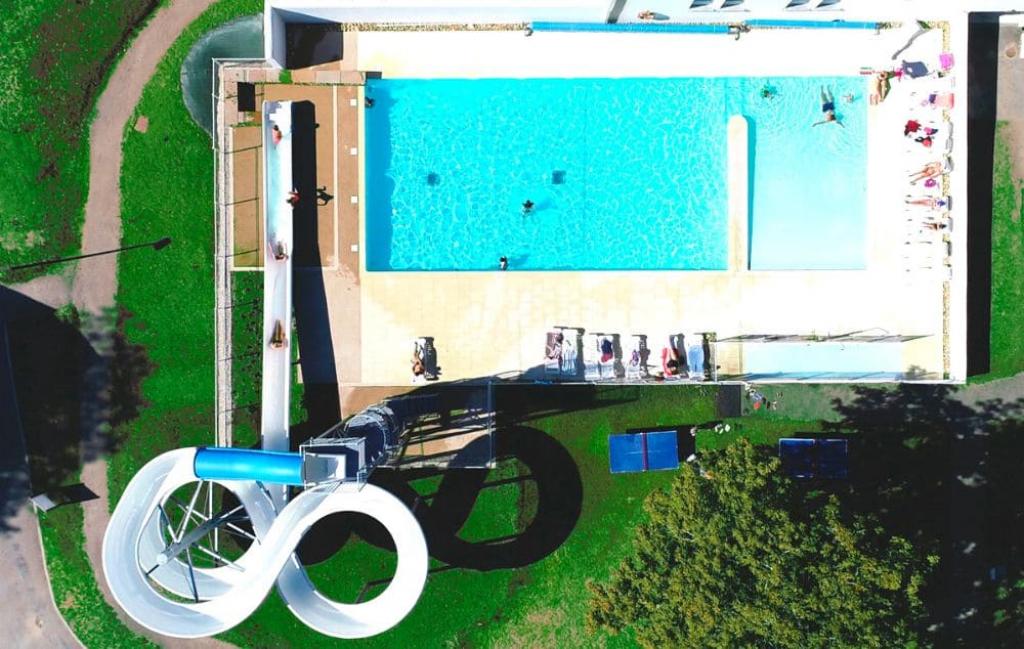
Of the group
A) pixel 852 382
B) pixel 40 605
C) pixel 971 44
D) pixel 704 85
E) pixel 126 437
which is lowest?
pixel 40 605

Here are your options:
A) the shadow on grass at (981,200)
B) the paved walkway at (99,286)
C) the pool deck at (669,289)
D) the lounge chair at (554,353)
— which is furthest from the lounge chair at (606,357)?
the paved walkway at (99,286)

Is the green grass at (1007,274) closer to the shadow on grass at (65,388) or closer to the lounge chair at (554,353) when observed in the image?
the lounge chair at (554,353)

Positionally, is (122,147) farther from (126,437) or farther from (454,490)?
(454,490)

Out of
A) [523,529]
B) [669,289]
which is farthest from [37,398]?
[669,289]

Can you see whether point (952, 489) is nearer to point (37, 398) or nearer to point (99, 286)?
point (99, 286)

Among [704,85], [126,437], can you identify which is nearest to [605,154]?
[704,85]

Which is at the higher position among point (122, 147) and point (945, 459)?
point (122, 147)
